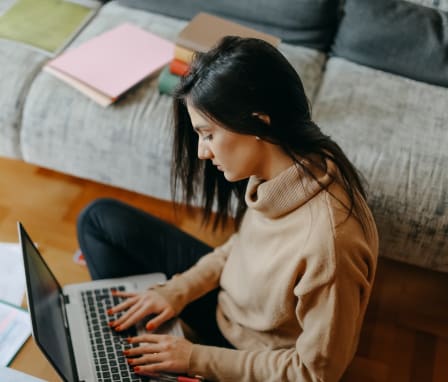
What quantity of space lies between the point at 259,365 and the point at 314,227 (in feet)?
1.00

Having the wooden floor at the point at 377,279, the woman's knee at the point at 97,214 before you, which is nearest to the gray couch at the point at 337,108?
the wooden floor at the point at 377,279

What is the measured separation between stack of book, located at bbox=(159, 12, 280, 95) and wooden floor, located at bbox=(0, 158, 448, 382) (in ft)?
1.45

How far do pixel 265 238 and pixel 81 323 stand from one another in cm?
43

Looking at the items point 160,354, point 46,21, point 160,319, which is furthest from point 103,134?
point 160,354

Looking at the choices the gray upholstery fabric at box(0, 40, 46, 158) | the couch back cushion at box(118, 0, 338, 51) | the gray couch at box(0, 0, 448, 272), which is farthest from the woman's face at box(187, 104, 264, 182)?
the couch back cushion at box(118, 0, 338, 51)

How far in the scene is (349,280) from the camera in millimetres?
865

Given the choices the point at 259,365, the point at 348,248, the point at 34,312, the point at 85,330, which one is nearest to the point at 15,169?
the point at 85,330

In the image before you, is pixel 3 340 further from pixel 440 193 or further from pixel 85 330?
pixel 440 193

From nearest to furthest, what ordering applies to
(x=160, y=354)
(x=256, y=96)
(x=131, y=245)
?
(x=256, y=96)
(x=160, y=354)
(x=131, y=245)

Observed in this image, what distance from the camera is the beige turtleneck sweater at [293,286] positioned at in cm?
86

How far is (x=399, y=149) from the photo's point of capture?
5.11ft

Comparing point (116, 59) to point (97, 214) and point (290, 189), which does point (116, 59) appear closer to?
point (97, 214)

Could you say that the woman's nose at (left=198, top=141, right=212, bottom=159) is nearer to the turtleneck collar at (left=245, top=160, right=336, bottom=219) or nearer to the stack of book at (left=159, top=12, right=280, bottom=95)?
the turtleneck collar at (left=245, top=160, right=336, bottom=219)

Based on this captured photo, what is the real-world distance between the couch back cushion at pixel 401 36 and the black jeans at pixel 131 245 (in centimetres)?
90
